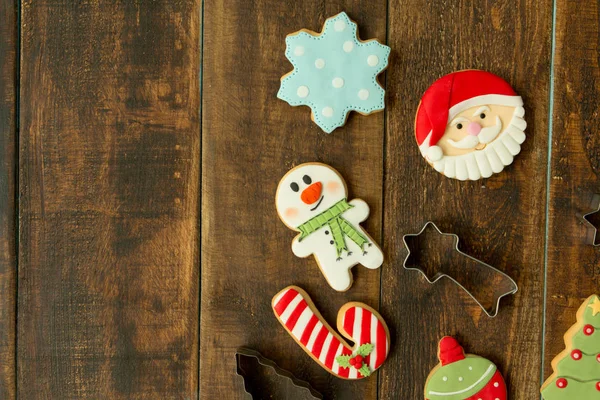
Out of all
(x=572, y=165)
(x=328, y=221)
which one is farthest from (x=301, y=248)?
(x=572, y=165)

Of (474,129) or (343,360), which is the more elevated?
(474,129)

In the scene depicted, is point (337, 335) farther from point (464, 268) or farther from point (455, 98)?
point (455, 98)

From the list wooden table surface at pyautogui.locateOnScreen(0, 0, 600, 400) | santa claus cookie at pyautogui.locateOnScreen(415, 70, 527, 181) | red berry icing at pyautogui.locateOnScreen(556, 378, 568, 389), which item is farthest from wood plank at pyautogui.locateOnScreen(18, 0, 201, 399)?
red berry icing at pyautogui.locateOnScreen(556, 378, 568, 389)

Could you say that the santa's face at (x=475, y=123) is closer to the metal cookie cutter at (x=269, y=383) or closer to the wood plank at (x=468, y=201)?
the wood plank at (x=468, y=201)

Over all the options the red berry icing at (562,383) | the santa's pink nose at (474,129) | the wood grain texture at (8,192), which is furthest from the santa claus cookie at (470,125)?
the wood grain texture at (8,192)

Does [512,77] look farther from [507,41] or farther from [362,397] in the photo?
[362,397]

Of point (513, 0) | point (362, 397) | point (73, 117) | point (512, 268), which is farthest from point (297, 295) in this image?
point (513, 0)
